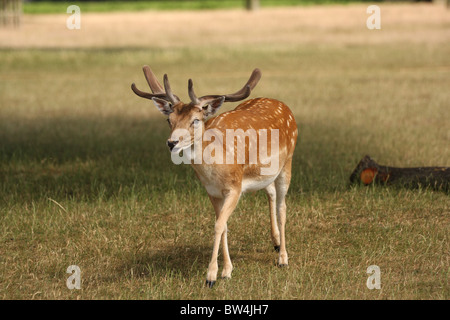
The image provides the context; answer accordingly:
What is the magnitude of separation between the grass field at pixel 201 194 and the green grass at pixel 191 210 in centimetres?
3

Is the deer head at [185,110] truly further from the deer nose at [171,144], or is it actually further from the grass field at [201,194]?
the grass field at [201,194]

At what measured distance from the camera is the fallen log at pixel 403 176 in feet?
36.4

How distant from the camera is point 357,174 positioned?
11.4m

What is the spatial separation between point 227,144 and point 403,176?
4.57 m

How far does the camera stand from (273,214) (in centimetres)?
880

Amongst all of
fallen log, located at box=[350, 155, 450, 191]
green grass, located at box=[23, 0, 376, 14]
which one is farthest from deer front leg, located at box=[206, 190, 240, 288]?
green grass, located at box=[23, 0, 376, 14]

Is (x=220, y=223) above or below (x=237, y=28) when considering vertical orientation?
below

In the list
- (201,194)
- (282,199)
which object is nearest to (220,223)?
(282,199)

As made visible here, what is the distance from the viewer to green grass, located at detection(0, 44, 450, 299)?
7.96 meters

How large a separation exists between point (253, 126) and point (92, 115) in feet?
38.1

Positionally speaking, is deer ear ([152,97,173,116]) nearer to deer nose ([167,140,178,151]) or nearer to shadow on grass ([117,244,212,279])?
deer nose ([167,140,178,151])

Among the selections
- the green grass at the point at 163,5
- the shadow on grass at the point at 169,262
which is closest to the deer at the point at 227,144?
the shadow on grass at the point at 169,262

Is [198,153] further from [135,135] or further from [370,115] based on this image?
[370,115]

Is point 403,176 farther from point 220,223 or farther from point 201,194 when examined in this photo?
point 220,223
